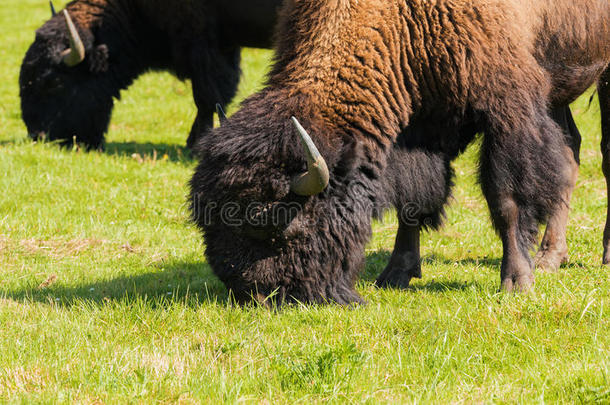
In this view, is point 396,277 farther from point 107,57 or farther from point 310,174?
point 107,57

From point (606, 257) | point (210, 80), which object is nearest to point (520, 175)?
point (606, 257)

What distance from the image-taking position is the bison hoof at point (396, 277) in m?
5.36

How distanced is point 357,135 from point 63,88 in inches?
262

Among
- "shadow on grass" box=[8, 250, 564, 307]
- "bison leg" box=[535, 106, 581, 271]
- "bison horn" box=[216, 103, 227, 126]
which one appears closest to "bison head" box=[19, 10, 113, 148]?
"shadow on grass" box=[8, 250, 564, 307]

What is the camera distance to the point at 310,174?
162 inches

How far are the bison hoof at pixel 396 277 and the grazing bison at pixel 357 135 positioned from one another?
0.80 m

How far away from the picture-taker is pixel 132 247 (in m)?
6.39

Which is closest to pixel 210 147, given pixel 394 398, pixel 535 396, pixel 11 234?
pixel 394 398

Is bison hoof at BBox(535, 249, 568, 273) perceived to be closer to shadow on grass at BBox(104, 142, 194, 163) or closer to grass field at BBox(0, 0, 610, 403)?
grass field at BBox(0, 0, 610, 403)

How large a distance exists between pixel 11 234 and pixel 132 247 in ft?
3.54

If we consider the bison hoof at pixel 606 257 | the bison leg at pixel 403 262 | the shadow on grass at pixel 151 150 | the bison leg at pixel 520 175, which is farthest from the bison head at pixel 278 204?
the shadow on grass at pixel 151 150

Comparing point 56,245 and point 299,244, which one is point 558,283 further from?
point 56,245

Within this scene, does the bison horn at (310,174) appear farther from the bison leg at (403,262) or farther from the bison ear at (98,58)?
the bison ear at (98,58)

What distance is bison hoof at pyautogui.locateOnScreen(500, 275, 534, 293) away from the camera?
4715mm
